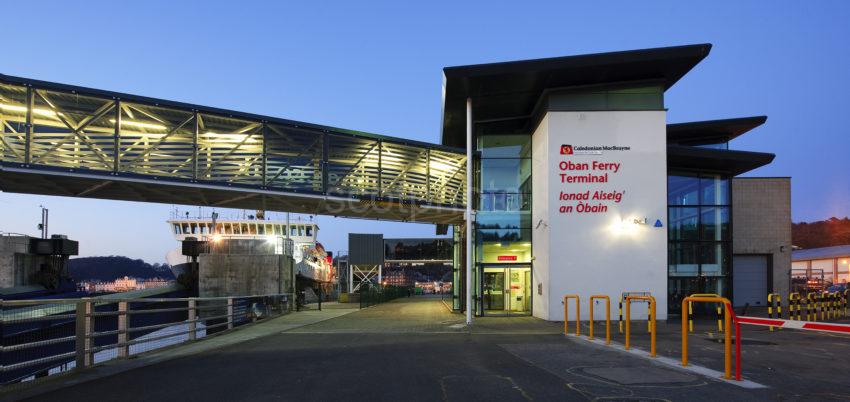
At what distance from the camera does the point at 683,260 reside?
65.9 ft

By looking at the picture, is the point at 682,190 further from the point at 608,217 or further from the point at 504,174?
the point at 504,174

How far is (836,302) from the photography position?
1995cm

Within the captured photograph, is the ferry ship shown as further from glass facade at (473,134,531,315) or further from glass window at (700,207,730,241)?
glass window at (700,207,730,241)

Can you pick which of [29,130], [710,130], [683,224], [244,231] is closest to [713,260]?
[683,224]

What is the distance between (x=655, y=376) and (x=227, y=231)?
4449 centimetres

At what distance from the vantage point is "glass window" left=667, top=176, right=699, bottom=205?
2056 cm

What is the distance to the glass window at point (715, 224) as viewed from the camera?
20.2 m

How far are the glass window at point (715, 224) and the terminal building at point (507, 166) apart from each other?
0.07m

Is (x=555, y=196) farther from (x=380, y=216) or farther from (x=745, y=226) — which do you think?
(x=745, y=226)

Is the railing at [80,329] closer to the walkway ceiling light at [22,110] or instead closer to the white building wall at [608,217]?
the walkway ceiling light at [22,110]

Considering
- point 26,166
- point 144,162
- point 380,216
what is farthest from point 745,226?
point 26,166

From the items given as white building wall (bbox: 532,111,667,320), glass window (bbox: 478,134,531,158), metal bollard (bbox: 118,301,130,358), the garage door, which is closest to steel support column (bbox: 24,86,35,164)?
metal bollard (bbox: 118,301,130,358)

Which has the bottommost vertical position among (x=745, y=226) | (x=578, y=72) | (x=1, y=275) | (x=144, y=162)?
(x=1, y=275)

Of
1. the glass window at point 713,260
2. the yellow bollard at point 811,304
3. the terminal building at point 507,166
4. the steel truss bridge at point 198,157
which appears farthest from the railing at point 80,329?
the yellow bollard at point 811,304
